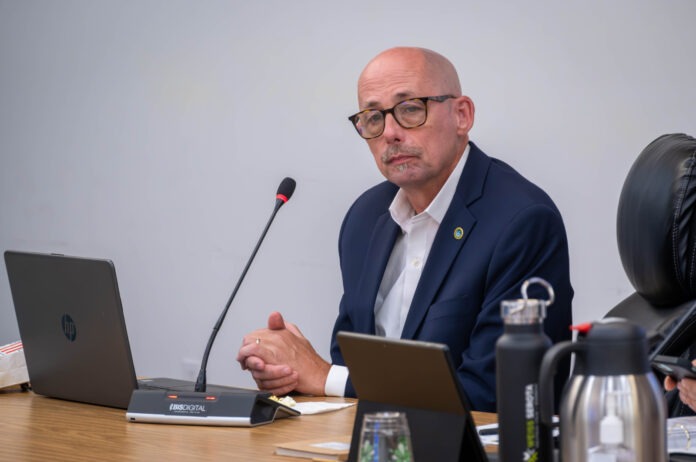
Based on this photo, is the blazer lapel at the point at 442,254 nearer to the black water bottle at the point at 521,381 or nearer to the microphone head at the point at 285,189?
the microphone head at the point at 285,189

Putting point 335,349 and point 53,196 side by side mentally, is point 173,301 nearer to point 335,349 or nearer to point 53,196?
point 53,196

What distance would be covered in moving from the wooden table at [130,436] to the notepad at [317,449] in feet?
0.05

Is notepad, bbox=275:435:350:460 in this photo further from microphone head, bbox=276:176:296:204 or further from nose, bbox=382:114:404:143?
nose, bbox=382:114:404:143

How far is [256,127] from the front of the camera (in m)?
4.04

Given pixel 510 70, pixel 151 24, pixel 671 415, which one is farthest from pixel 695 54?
pixel 151 24

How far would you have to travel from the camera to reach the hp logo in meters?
1.98

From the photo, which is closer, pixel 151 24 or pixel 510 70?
pixel 510 70

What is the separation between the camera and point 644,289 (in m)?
2.05

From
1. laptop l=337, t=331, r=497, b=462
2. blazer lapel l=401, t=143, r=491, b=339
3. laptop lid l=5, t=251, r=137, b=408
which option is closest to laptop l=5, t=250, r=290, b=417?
laptop lid l=5, t=251, r=137, b=408

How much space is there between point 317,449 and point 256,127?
273 centimetres

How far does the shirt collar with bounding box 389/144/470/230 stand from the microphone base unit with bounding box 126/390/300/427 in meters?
0.80

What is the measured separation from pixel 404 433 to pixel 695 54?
7.65 ft

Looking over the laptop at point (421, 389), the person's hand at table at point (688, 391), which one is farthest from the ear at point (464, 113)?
the laptop at point (421, 389)

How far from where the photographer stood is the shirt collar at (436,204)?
2.48 meters
